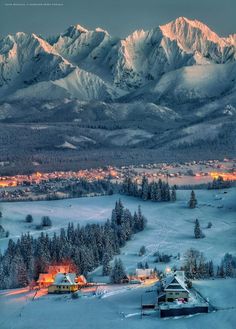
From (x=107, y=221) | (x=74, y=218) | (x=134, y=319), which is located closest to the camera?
(x=134, y=319)

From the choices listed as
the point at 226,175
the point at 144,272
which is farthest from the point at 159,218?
the point at 226,175

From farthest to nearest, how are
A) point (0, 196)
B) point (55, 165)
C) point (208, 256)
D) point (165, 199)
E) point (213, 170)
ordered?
point (55, 165), point (213, 170), point (0, 196), point (165, 199), point (208, 256)

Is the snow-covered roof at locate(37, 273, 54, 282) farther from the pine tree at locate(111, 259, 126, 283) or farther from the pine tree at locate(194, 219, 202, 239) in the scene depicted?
the pine tree at locate(194, 219, 202, 239)

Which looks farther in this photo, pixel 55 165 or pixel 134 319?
pixel 55 165

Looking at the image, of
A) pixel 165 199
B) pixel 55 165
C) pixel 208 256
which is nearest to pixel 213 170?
pixel 55 165

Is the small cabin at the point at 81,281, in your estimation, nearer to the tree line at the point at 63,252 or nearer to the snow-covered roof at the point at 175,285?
the tree line at the point at 63,252

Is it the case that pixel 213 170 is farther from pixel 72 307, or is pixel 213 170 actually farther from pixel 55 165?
pixel 72 307
